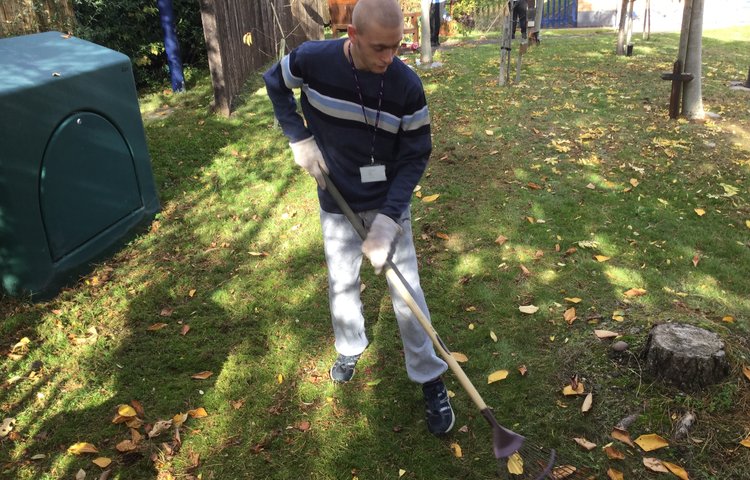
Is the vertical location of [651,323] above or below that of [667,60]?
below

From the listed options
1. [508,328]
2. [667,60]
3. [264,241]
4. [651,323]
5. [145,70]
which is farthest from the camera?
[667,60]

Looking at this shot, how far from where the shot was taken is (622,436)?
3.00 m

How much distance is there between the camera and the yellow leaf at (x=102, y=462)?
296 centimetres

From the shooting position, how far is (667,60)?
10680 millimetres

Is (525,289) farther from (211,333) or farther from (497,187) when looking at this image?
(211,333)

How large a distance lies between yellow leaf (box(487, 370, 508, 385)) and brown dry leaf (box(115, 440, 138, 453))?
2.01 m

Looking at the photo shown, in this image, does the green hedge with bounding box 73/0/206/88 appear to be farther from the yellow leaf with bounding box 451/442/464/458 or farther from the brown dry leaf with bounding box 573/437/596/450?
the brown dry leaf with bounding box 573/437/596/450

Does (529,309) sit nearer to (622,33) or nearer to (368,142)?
(368,142)

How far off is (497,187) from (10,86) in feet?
13.6

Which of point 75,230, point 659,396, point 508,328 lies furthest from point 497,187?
point 75,230

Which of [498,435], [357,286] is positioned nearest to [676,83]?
[357,286]

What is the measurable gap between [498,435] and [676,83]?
6138 mm

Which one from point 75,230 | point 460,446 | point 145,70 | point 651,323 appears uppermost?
point 145,70

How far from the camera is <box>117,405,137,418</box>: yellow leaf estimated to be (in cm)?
328
